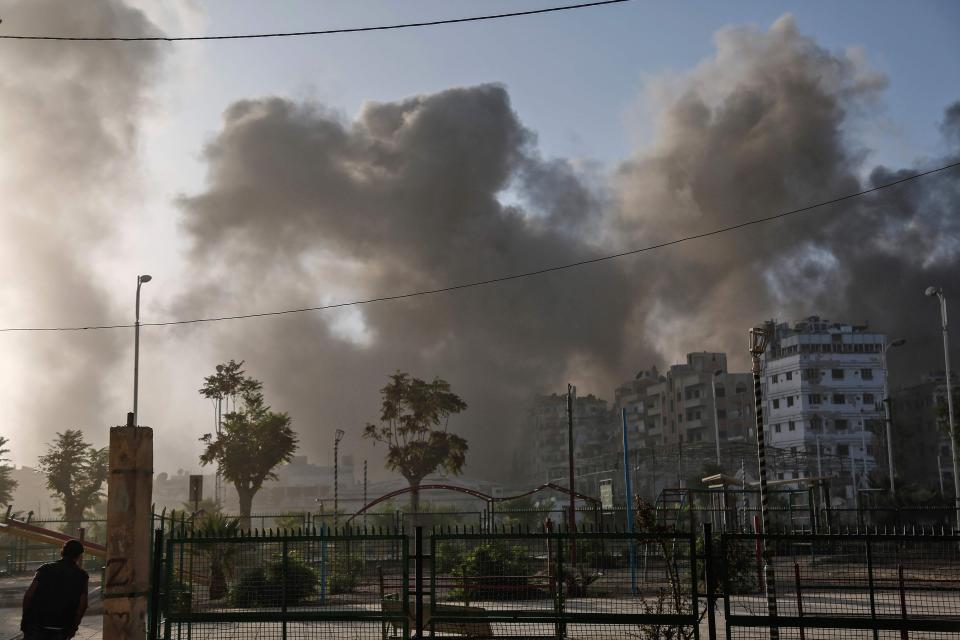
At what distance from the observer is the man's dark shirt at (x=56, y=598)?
11.5 meters

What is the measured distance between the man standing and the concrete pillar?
8.69 ft

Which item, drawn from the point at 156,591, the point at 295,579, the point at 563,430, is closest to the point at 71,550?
the point at 156,591

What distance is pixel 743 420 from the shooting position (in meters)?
139

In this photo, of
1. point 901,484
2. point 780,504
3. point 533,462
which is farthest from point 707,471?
point 533,462

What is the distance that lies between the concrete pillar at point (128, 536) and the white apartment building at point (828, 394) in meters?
103

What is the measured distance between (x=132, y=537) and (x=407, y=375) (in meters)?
64.7

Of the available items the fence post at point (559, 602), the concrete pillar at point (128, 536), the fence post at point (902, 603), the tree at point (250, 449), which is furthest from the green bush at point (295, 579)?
the tree at point (250, 449)

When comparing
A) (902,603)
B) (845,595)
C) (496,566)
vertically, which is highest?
(496,566)

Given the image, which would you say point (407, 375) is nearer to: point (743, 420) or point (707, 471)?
point (707, 471)

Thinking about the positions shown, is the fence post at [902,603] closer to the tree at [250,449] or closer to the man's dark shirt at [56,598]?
the man's dark shirt at [56,598]

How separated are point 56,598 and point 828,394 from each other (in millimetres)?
112109

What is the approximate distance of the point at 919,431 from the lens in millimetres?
119750

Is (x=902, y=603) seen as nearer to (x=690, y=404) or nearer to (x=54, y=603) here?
(x=54, y=603)

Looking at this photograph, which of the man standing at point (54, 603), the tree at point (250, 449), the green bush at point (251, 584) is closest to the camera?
the man standing at point (54, 603)
